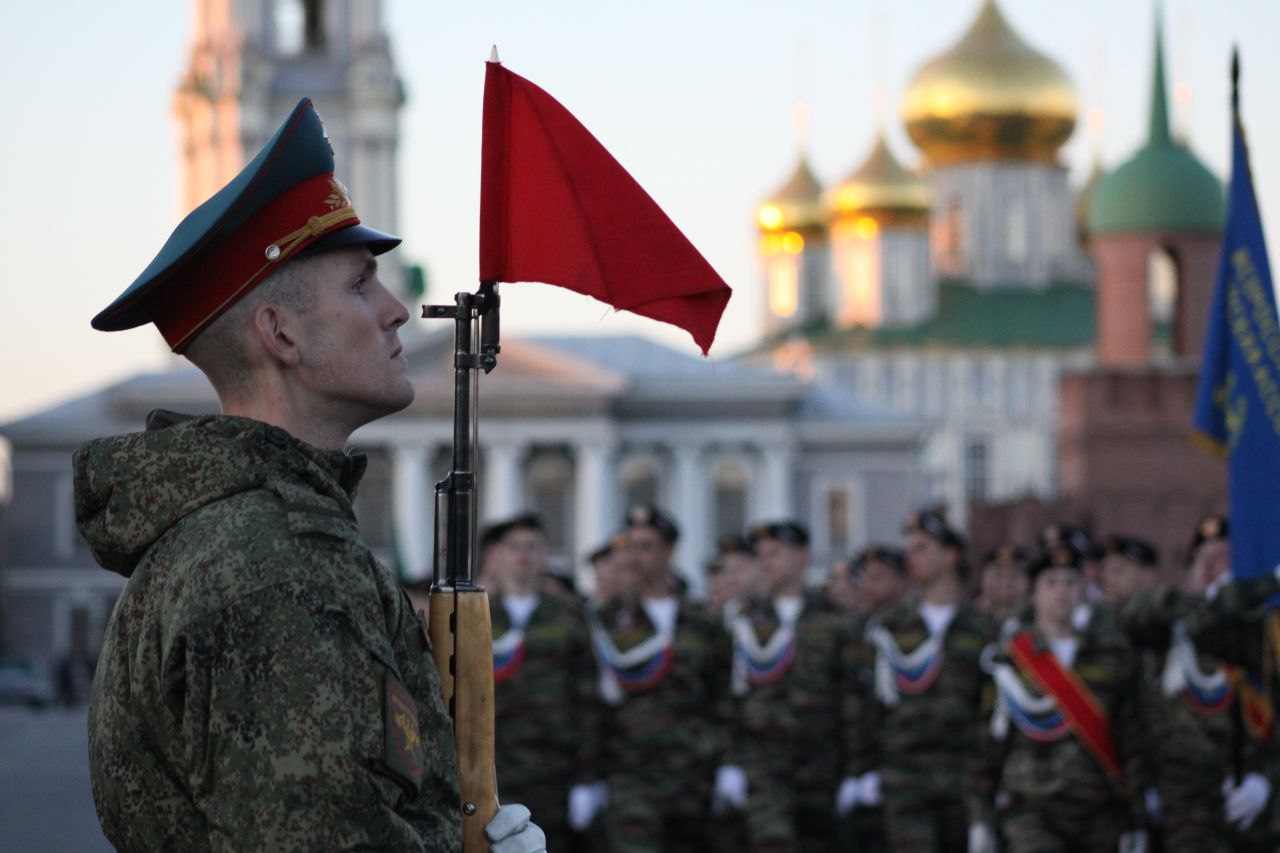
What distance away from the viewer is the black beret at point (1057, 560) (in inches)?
393

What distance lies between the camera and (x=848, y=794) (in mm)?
12289

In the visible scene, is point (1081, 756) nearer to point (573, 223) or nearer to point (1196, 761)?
point (1196, 761)

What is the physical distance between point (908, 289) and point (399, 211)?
68.0ft

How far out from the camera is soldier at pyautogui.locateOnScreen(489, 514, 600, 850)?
10898 mm

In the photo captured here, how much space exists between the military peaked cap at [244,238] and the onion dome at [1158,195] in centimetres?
3489

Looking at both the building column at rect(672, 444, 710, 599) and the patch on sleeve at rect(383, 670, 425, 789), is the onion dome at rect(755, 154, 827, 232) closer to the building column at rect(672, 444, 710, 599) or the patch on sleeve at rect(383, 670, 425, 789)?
the building column at rect(672, 444, 710, 599)

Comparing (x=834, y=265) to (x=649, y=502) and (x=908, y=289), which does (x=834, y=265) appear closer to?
(x=908, y=289)

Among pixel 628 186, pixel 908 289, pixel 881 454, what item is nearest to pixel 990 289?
pixel 908 289

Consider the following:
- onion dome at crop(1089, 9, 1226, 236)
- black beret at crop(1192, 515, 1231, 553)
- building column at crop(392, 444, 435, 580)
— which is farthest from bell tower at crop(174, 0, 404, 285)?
black beret at crop(1192, 515, 1231, 553)

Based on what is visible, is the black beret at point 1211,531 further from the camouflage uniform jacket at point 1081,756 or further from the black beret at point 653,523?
the black beret at point 653,523

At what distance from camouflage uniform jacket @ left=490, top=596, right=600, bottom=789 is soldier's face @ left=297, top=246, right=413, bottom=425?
775cm

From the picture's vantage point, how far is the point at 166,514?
2.99 m

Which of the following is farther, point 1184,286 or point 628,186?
point 1184,286

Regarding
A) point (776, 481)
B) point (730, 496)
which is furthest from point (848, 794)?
point (730, 496)
